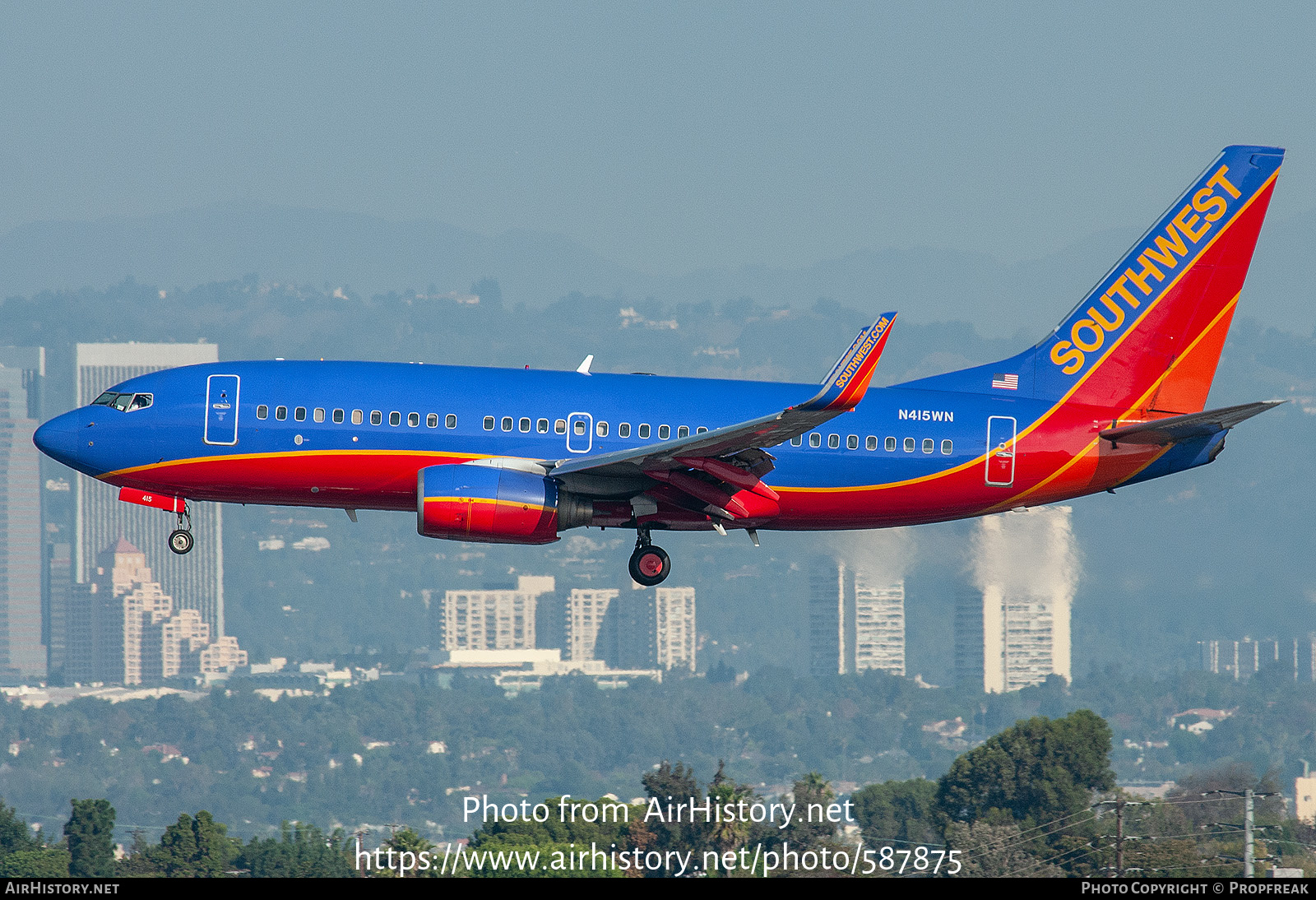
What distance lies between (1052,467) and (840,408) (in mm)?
9886

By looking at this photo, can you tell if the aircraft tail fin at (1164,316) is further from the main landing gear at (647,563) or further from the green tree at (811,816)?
the green tree at (811,816)

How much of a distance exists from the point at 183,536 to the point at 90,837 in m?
64.9

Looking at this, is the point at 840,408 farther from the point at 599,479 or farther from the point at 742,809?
the point at 742,809

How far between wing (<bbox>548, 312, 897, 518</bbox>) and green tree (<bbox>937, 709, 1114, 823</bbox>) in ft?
233

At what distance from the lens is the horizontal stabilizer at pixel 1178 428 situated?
137 feet

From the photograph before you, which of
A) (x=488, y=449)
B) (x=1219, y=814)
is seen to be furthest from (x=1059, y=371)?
(x=1219, y=814)

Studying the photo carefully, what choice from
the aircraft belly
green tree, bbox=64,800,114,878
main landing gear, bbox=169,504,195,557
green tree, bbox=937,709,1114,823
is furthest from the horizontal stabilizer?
green tree, bbox=64,800,114,878

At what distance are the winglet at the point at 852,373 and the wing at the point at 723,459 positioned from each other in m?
0.02

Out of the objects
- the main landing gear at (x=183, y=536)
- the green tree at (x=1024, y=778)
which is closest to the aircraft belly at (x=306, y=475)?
the main landing gear at (x=183, y=536)

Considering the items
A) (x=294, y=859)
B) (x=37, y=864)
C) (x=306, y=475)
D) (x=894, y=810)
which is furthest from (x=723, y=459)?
(x=894, y=810)

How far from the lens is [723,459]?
4069 cm

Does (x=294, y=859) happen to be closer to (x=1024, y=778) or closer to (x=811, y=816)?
(x=811, y=816)

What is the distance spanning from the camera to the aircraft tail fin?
45719mm

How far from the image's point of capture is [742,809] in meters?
92.9
